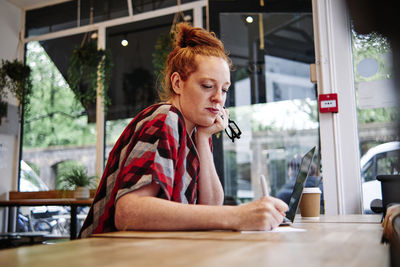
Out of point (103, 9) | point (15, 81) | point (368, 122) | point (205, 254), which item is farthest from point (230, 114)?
point (205, 254)

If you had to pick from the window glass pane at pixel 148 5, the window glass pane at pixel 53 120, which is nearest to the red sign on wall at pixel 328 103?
the window glass pane at pixel 148 5

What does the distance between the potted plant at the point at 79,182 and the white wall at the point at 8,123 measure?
1008mm

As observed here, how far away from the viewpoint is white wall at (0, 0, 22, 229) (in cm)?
544

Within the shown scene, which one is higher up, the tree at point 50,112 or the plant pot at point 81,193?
the tree at point 50,112

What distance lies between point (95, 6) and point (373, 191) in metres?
4.27

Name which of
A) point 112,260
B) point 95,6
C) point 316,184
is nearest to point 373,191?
point 316,184

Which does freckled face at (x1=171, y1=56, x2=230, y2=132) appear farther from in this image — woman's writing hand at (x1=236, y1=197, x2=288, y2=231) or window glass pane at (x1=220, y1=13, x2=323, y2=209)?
window glass pane at (x1=220, y1=13, x2=323, y2=209)

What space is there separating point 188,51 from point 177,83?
0.44 feet

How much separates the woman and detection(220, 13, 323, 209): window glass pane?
2.48m

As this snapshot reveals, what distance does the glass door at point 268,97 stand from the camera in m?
4.05

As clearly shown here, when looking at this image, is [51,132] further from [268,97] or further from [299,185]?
[299,185]

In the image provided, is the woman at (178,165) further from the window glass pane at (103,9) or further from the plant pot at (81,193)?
the window glass pane at (103,9)

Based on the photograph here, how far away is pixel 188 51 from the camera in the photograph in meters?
1.63

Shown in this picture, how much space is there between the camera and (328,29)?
119 inches
